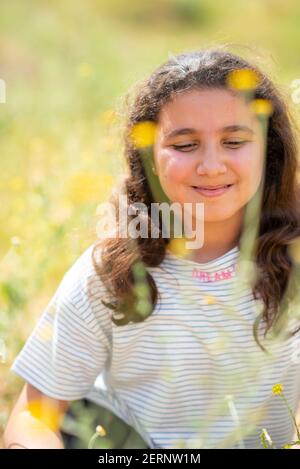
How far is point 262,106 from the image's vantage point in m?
1.71

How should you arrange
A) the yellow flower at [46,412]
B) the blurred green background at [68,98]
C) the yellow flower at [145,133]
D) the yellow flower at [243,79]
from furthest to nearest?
the blurred green background at [68,98] → the yellow flower at [46,412] → the yellow flower at [145,133] → the yellow flower at [243,79]

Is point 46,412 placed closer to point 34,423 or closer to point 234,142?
point 34,423

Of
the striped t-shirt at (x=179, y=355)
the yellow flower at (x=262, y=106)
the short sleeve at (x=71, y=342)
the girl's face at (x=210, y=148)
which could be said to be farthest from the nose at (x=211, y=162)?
the short sleeve at (x=71, y=342)

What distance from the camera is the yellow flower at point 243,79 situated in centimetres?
164

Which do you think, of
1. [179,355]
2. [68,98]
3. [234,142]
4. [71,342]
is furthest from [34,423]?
[68,98]

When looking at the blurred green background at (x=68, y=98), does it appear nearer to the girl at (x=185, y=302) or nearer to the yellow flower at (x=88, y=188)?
the yellow flower at (x=88, y=188)

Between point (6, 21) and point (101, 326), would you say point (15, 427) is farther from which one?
point (6, 21)

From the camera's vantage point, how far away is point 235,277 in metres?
1.85

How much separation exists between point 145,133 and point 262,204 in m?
0.33

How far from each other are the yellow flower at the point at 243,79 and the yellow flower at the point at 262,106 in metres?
0.03

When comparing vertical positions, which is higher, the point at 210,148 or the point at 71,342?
the point at 210,148
